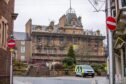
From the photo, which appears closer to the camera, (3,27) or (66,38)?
(3,27)

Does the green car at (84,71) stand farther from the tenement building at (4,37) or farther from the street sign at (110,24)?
the street sign at (110,24)

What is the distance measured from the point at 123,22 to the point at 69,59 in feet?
187

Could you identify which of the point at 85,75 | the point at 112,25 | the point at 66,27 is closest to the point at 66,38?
the point at 66,27

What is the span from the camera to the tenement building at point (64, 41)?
324 feet

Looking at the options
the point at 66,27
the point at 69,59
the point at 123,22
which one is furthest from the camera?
the point at 66,27

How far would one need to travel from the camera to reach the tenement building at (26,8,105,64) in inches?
3888

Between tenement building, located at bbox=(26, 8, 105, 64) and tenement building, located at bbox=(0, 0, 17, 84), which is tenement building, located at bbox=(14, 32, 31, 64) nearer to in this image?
tenement building, located at bbox=(26, 8, 105, 64)

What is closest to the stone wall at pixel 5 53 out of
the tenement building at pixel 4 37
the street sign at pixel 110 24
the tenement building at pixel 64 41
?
the tenement building at pixel 4 37

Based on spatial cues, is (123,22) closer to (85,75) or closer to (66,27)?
(85,75)

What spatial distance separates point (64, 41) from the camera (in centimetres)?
10531

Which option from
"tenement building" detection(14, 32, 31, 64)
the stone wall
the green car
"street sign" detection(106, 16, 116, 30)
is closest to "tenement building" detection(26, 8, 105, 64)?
"tenement building" detection(14, 32, 31, 64)

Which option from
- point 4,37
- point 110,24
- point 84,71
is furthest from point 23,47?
point 110,24

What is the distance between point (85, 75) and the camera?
54938mm

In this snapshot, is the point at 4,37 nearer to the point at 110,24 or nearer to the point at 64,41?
the point at 110,24
